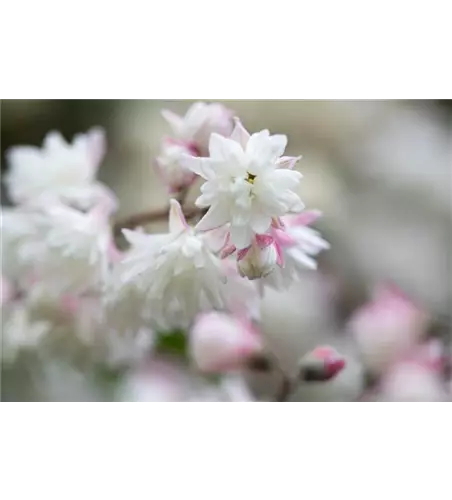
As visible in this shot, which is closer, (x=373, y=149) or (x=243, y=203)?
(x=243, y=203)

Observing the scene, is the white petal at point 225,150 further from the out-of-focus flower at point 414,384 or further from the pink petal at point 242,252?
the out-of-focus flower at point 414,384

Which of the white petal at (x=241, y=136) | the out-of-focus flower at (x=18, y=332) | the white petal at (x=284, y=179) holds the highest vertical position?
the out-of-focus flower at (x=18, y=332)

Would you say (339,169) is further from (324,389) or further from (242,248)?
(242,248)

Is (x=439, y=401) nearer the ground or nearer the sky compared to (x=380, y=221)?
nearer the ground

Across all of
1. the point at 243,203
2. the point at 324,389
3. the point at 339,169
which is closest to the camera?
the point at 243,203

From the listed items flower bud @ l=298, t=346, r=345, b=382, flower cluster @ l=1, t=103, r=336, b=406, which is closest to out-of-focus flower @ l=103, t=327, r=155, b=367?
flower cluster @ l=1, t=103, r=336, b=406

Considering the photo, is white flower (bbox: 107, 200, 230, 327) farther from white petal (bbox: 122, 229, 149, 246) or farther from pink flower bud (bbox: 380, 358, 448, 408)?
pink flower bud (bbox: 380, 358, 448, 408)

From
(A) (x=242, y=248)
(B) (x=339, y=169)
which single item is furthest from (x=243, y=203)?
(B) (x=339, y=169)

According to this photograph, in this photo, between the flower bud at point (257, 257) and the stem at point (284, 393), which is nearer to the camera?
the flower bud at point (257, 257)

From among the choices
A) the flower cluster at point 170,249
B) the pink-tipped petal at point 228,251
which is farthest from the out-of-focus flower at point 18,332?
the pink-tipped petal at point 228,251
